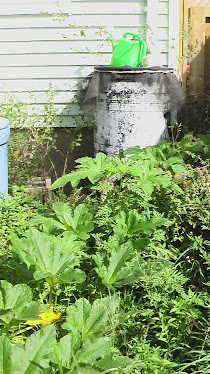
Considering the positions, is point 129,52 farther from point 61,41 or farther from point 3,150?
point 3,150

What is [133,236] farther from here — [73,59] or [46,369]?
[73,59]

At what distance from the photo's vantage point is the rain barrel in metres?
4.41

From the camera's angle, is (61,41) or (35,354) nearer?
(35,354)

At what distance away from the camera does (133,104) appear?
14.6ft

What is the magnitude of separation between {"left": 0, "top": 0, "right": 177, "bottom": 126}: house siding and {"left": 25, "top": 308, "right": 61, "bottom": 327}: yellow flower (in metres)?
3.37

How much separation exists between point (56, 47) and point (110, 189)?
294cm

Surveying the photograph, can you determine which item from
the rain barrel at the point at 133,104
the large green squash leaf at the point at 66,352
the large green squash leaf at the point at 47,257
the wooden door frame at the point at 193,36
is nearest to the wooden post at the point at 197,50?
the wooden door frame at the point at 193,36

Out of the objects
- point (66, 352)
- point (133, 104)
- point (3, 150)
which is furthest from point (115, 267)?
point (133, 104)

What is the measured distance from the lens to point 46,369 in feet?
5.90

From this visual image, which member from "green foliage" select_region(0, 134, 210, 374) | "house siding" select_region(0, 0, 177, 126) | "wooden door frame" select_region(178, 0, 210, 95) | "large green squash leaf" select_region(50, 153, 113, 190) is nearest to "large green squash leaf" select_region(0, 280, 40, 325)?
"green foliage" select_region(0, 134, 210, 374)

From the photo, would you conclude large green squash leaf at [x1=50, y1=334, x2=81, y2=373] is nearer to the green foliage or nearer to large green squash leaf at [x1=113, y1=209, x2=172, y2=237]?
the green foliage

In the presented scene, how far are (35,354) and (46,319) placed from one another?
38cm

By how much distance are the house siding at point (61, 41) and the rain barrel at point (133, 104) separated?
78 cm

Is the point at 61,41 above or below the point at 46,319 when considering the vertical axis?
above
